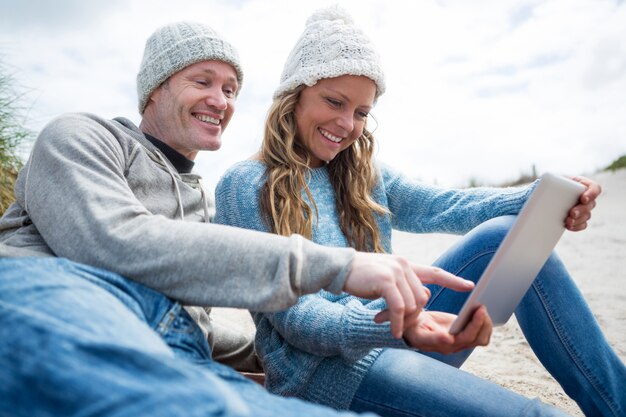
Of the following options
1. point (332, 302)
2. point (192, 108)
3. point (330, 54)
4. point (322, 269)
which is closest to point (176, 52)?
point (192, 108)

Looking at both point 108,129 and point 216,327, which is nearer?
point 108,129

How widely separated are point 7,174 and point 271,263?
366cm

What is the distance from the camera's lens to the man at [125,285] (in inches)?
29.9

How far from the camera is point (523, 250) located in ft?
4.63

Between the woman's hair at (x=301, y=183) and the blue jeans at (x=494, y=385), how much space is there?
0.36 metres

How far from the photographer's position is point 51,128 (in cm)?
143

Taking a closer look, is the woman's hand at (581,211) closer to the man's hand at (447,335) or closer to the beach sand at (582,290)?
the man's hand at (447,335)

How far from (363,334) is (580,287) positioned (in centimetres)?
411

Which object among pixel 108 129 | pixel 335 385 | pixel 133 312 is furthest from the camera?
pixel 108 129

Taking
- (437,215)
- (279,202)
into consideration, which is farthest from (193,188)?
(437,215)

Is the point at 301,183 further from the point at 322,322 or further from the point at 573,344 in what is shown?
the point at 573,344

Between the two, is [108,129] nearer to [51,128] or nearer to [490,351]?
[51,128]

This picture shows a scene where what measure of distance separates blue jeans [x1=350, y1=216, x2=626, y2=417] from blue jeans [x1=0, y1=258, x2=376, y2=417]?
2.42 feet

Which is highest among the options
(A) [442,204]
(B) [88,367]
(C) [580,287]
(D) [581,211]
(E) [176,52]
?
(D) [581,211]
